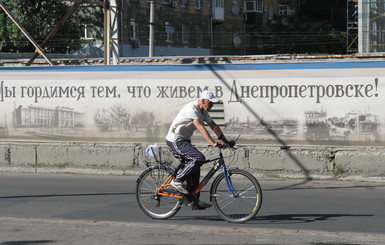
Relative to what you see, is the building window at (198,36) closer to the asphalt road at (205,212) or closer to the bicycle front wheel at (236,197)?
the asphalt road at (205,212)

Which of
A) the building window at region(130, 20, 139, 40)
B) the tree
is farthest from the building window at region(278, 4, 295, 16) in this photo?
the tree

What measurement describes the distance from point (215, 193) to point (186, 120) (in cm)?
97

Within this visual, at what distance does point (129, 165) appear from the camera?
15.1 m

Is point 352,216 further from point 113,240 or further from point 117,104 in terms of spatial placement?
point 117,104

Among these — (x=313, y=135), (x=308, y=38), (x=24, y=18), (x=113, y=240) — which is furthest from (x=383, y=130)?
(x=308, y=38)

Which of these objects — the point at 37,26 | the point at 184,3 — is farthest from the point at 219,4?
the point at 37,26

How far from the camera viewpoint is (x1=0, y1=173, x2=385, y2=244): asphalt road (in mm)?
8727

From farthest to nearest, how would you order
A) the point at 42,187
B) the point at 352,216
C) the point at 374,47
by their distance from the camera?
the point at 374,47, the point at 42,187, the point at 352,216

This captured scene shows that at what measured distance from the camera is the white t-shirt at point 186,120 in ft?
30.7

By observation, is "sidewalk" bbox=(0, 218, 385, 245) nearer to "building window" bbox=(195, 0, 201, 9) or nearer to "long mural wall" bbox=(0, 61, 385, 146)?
"long mural wall" bbox=(0, 61, 385, 146)

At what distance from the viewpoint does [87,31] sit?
187 ft

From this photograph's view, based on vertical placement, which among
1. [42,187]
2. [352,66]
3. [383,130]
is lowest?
[42,187]

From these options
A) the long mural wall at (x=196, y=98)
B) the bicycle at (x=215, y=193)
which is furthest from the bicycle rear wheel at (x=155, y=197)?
the long mural wall at (x=196, y=98)

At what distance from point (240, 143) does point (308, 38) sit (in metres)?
58.2
